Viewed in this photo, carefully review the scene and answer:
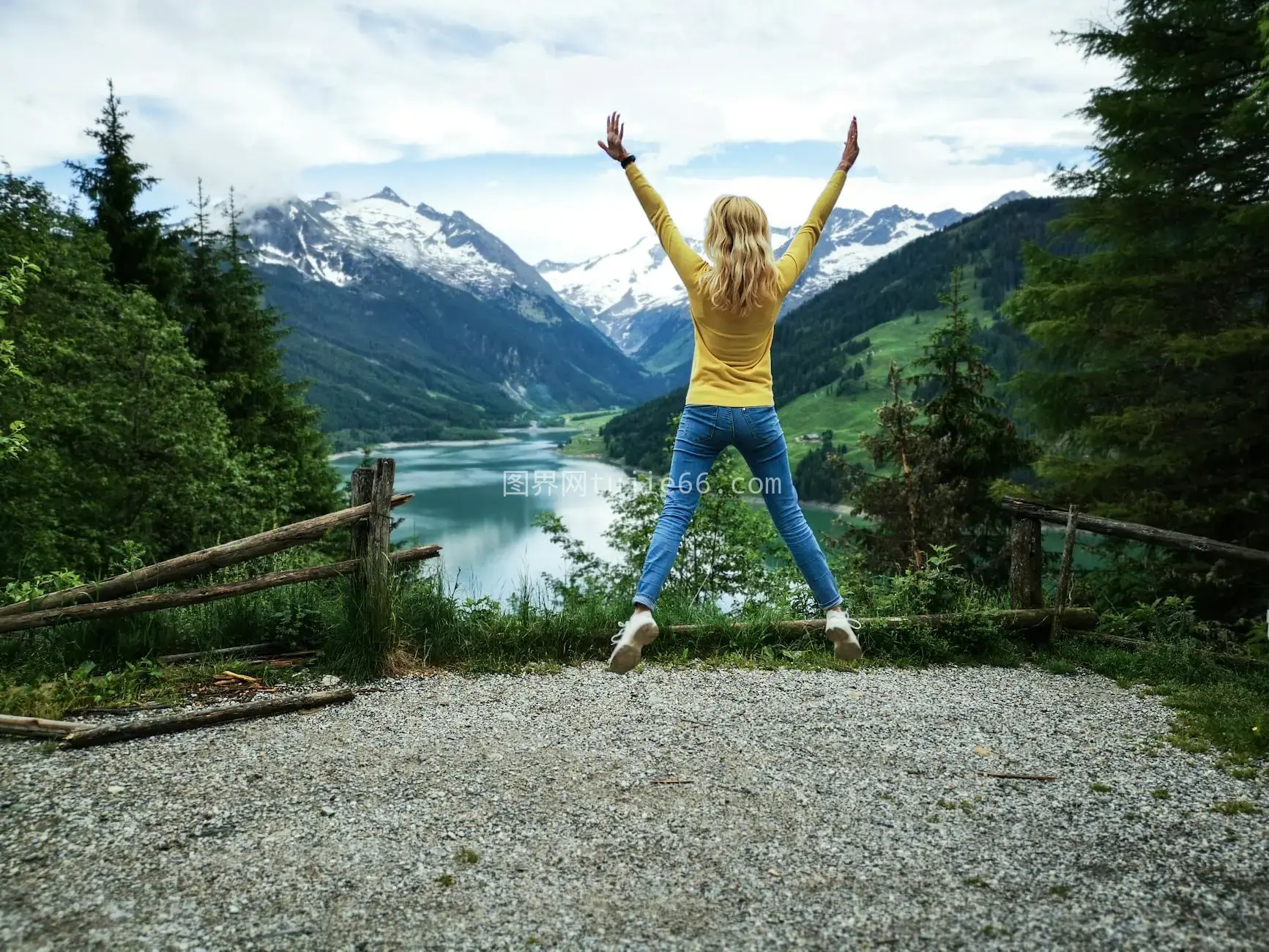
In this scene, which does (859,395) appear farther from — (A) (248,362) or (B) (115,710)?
(B) (115,710)

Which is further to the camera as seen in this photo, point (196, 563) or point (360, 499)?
point (360, 499)

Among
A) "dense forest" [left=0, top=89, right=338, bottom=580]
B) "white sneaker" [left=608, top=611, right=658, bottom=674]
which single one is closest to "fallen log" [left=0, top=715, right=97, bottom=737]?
"white sneaker" [left=608, top=611, right=658, bottom=674]

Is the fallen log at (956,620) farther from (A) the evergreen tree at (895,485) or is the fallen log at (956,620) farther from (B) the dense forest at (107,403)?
(A) the evergreen tree at (895,485)

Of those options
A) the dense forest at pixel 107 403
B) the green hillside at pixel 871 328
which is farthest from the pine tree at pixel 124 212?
the green hillside at pixel 871 328

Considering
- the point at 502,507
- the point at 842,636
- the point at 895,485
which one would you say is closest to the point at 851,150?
the point at 842,636

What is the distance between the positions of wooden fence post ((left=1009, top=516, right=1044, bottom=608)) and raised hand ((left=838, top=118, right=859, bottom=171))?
4.27 m

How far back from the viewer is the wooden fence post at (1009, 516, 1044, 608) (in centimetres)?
708

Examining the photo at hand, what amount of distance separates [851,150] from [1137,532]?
4484 mm

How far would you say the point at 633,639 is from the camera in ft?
12.5

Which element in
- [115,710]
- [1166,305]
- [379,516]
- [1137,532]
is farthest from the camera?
[1166,305]

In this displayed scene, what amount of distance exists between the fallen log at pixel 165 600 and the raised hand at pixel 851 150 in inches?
160

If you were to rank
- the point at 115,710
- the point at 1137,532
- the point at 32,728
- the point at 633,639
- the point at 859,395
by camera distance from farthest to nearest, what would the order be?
the point at 859,395 < the point at 1137,532 < the point at 115,710 < the point at 32,728 < the point at 633,639

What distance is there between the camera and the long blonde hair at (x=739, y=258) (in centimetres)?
359

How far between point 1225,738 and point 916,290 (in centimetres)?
17726
